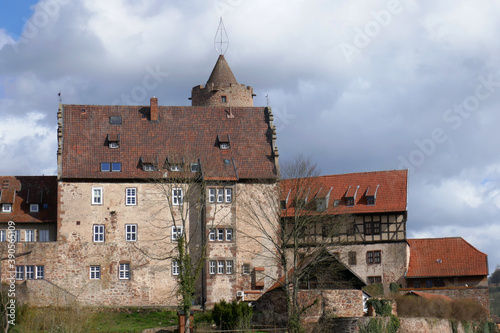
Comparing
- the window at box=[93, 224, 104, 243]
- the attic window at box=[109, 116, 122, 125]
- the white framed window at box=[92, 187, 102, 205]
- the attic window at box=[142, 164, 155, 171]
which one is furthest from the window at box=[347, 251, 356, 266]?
the attic window at box=[109, 116, 122, 125]

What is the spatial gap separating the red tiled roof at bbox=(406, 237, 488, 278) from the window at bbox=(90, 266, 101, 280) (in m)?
20.6

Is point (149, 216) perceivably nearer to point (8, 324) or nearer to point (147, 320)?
point (147, 320)

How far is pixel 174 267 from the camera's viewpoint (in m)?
54.2

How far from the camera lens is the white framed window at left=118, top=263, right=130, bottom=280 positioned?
5378cm

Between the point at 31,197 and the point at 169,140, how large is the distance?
31.0 ft

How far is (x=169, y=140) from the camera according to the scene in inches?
2245

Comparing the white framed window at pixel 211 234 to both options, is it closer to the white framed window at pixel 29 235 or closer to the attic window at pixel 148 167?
the attic window at pixel 148 167

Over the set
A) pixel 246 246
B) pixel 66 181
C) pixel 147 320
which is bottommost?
pixel 147 320

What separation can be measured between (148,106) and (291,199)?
11586 millimetres

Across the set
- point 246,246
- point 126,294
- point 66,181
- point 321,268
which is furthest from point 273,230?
point 66,181

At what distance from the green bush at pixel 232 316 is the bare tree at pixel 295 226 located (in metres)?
2.21

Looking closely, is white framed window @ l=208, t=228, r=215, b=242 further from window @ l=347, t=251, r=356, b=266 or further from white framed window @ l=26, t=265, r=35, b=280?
white framed window @ l=26, t=265, r=35, b=280

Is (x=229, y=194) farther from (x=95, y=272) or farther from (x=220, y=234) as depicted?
(x=95, y=272)

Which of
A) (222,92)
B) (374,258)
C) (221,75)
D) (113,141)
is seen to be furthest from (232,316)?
(221,75)
